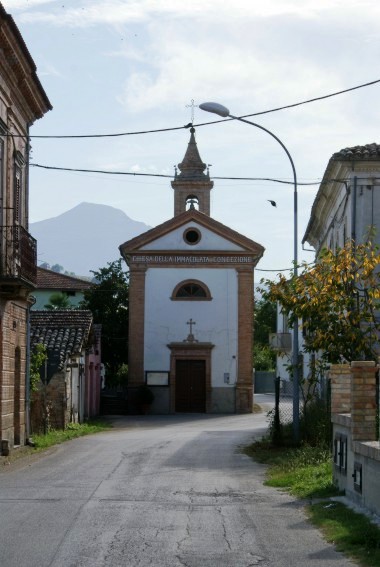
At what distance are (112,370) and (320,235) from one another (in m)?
20.4

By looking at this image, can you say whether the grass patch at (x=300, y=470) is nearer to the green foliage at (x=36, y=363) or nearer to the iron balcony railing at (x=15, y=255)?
the iron balcony railing at (x=15, y=255)

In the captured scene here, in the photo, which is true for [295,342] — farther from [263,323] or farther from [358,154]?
[263,323]

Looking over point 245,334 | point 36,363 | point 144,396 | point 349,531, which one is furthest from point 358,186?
point 144,396

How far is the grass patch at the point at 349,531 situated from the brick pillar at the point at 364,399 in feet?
3.42

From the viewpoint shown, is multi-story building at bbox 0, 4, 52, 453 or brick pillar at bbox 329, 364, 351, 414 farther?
multi-story building at bbox 0, 4, 52, 453

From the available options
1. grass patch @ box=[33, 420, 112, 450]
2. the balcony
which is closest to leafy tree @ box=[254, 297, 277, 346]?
grass patch @ box=[33, 420, 112, 450]

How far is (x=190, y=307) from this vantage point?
48.4 m

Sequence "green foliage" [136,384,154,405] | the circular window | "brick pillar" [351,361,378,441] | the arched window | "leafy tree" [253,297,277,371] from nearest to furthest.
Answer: "brick pillar" [351,361,378,441]
"green foliage" [136,384,154,405]
the arched window
the circular window
"leafy tree" [253,297,277,371]

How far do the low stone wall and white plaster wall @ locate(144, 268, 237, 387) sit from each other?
109ft

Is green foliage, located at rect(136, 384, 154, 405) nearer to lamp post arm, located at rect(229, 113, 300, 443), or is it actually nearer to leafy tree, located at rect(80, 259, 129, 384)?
leafy tree, located at rect(80, 259, 129, 384)

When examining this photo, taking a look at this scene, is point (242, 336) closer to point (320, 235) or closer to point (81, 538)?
point (320, 235)

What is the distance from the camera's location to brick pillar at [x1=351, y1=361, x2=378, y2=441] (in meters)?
13.3

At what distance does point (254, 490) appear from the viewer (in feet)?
52.7

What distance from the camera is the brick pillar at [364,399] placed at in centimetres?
1327
